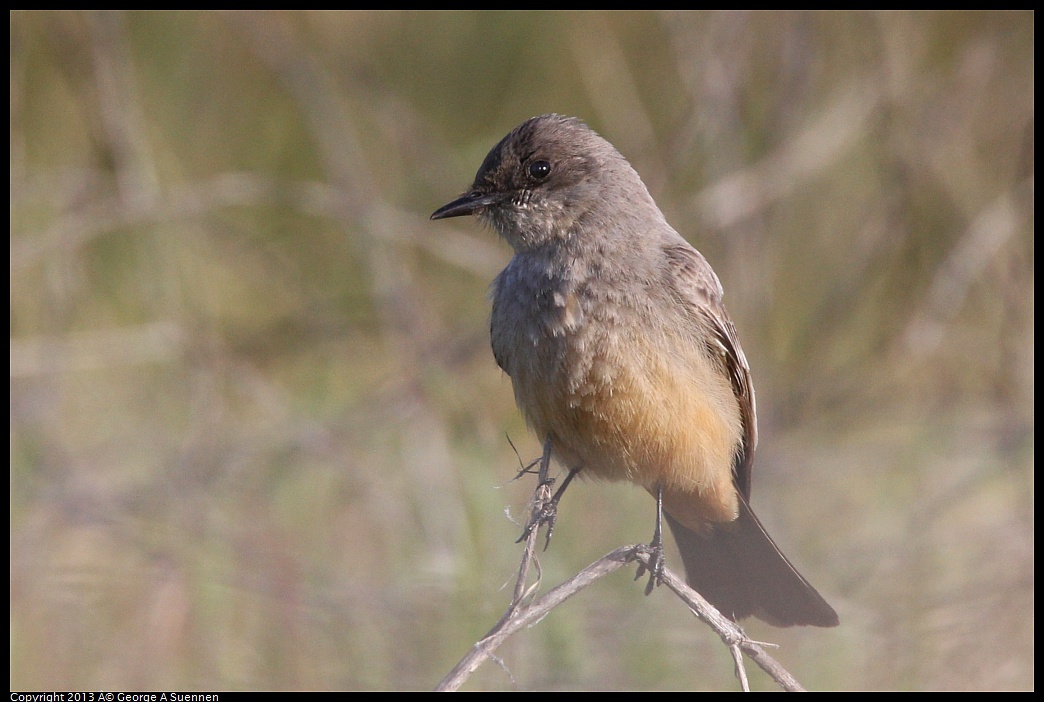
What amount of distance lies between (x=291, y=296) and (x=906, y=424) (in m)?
4.09

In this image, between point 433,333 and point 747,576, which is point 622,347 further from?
point 433,333

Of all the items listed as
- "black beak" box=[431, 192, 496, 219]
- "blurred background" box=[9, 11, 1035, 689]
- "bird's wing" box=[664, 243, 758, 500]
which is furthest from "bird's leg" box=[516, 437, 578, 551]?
"blurred background" box=[9, 11, 1035, 689]

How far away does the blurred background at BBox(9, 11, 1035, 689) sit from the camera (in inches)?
220

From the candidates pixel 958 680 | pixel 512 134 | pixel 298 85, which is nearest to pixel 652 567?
pixel 512 134

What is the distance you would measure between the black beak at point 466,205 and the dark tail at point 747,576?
60.0 inches

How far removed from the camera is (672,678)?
200 inches

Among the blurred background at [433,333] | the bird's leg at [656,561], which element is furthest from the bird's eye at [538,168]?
the blurred background at [433,333]

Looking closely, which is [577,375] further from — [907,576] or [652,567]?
[907,576]

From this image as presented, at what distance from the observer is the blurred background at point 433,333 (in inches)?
220

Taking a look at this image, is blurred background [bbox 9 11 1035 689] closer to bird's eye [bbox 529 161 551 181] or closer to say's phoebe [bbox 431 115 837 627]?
say's phoebe [bbox 431 115 837 627]

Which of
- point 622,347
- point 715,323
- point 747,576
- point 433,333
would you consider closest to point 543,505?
point 622,347

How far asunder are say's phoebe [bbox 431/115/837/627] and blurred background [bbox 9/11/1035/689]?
996 millimetres

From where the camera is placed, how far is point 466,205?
4141 millimetres

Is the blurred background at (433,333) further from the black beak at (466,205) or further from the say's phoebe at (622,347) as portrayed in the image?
the black beak at (466,205)
